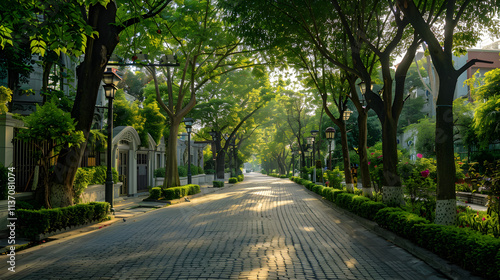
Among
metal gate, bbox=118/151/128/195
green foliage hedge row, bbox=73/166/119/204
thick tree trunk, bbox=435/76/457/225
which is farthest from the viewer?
metal gate, bbox=118/151/128/195

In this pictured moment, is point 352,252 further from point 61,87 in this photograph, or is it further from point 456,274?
point 61,87

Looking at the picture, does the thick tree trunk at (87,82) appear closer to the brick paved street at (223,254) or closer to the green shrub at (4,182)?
the green shrub at (4,182)

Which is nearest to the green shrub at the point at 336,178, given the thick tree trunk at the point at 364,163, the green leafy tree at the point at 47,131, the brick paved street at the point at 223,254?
the thick tree trunk at the point at 364,163

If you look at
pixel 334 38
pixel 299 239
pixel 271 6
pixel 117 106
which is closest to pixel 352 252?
pixel 299 239

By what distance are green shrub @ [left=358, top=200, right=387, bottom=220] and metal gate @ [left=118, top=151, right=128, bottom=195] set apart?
48.3ft

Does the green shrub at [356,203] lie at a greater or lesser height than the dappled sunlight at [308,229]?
greater

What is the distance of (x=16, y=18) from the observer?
6.69 m

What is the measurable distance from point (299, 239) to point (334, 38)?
1027 cm

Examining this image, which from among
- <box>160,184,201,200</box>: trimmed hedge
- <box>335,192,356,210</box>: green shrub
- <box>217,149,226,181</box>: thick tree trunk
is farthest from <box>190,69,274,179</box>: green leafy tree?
<box>335,192,356,210</box>: green shrub

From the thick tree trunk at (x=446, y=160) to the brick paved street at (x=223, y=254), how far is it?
1.23 metres

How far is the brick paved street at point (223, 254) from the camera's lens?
5.67 metres

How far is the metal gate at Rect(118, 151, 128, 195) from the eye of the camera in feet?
70.2

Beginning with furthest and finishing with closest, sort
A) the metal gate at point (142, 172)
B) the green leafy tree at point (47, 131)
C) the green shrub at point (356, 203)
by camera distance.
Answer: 1. the metal gate at point (142, 172)
2. the green shrub at point (356, 203)
3. the green leafy tree at point (47, 131)

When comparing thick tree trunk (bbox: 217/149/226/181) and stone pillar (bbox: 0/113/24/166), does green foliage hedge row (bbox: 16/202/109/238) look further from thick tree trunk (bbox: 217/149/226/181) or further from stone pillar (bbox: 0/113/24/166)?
thick tree trunk (bbox: 217/149/226/181)
